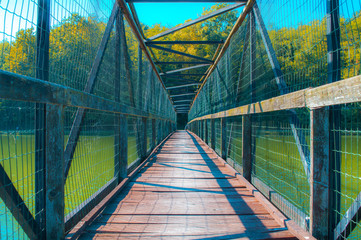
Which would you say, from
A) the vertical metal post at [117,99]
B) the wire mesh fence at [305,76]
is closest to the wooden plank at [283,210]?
the wire mesh fence at [305,76]

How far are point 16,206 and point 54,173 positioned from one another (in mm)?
233

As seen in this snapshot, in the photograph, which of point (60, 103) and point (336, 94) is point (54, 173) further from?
point (336, 94)

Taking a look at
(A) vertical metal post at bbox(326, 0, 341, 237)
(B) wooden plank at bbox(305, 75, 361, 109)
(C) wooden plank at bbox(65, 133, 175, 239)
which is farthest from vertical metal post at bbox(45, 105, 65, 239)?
(A) vertical metal post at bbox(326, 0, 341, 237)

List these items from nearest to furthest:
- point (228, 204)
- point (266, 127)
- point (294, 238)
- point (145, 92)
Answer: point (294, 238)
point (228, 204)
point (266, 127)
point (145, 92)

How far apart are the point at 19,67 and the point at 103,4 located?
1573 mm

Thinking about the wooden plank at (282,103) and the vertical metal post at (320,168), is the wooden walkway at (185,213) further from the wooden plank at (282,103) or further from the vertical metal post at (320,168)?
the wooden plank at (282,103)

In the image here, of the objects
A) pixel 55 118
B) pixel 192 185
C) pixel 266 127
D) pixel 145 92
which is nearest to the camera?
pixel 55 118

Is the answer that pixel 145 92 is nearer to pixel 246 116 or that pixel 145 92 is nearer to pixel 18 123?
pixel 246 116

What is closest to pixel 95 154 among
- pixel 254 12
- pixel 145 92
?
pixel 254 12

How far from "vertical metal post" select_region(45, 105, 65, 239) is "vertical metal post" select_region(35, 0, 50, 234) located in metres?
0.06

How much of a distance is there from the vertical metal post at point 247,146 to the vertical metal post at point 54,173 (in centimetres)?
215

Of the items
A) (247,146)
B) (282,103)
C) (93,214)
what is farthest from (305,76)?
(93,214)

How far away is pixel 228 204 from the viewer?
92.7 inches

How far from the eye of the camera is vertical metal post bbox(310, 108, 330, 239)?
4.74 ft
